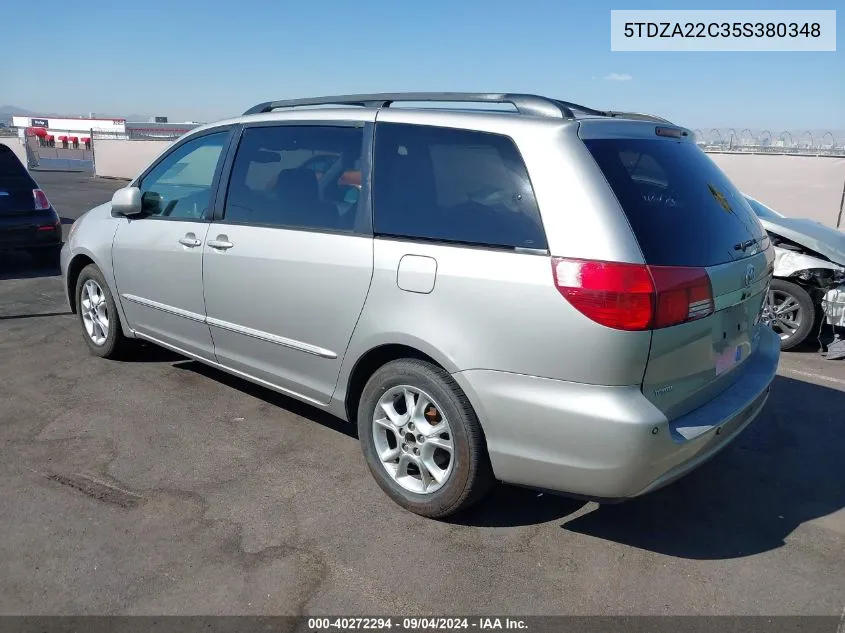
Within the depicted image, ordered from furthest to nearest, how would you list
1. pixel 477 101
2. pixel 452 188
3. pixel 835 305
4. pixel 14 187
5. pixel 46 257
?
pixel 46 257 → pixel 14 187 → pixel 835 305 → pixel 477 101 → pixel 452 188

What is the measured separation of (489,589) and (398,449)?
32.5 inches

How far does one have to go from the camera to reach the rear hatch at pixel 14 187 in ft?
27.8

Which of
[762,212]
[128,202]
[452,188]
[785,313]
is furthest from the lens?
[762,212]

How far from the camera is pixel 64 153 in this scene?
30.2 meters

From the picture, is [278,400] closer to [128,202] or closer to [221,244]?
[221,244]

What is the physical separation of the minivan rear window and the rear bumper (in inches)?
23.1

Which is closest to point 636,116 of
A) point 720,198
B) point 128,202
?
point 720,198

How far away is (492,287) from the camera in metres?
2.86

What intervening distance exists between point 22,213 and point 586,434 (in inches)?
320

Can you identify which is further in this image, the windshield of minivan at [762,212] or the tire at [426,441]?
the windshield of minivan at [762,212]

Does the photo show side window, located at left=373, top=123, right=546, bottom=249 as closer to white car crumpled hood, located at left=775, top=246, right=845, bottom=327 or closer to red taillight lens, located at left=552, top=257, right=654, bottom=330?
red taillight lens, located at left=552, top=257, right=654, bottom=330

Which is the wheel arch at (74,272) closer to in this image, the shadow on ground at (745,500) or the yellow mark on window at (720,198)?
the shadow on ground at (745,500)

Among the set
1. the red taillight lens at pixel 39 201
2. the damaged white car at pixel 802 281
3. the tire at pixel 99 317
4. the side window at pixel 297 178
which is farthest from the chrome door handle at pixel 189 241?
the red taillight lens at pixel 39 201

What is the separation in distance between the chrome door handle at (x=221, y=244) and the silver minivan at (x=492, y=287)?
2cm
